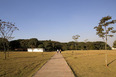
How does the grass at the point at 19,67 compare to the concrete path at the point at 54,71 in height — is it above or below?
below

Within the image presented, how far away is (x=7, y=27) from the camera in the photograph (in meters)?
20.0

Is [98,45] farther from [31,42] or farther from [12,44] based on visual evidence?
[12,44]

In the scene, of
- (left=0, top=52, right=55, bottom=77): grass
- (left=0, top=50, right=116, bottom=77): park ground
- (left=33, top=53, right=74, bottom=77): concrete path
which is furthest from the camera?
(left=0, top=50, right=116, bottom=77): park ground

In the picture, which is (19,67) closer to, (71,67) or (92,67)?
(71,67)

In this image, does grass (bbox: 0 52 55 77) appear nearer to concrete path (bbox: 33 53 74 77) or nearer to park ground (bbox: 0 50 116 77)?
park ground (bbox: 0 50 116 77)

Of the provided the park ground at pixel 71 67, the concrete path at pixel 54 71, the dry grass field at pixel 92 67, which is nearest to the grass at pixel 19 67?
the park ground at pixel 71 67

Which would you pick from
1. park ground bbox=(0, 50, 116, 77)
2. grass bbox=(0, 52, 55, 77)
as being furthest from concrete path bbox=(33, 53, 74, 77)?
grass bbox=(0, 52, 55, 77)

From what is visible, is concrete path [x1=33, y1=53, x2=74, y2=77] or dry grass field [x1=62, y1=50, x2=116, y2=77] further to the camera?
dry grass field [x1=62, y1=50, x2=116, y2=77]

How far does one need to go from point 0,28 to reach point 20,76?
15195 mm

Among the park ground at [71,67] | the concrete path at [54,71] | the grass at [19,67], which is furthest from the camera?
the park ground at [71,67]

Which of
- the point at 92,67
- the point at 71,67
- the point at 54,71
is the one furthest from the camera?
the point at 92,67

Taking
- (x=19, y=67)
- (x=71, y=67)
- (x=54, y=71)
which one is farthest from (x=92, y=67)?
(x=19, y=67)

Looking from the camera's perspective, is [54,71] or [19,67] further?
[19,67]

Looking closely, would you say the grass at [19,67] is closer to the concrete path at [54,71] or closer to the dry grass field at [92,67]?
the concrete path at [54,71]
